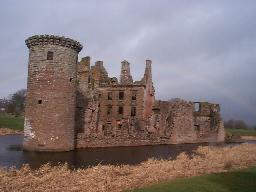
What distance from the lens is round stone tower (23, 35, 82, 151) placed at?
26.7 m

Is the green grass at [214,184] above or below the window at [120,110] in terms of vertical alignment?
below

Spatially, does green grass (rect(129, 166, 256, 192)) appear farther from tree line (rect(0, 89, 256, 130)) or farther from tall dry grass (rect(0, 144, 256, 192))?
tree line (rect(0, 89, 256, 130))

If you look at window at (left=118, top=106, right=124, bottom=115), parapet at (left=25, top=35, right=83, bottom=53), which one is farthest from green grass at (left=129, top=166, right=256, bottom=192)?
window at (left=118, top=106, right=124, bottom=115)

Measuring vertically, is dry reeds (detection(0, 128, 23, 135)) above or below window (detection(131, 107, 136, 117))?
below

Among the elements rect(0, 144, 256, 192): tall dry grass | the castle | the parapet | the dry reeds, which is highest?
the parapet

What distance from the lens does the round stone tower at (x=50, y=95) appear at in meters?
26.7

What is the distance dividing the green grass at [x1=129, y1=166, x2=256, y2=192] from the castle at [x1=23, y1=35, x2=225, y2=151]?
48.6ft

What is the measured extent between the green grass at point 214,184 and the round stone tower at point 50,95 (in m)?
14.6

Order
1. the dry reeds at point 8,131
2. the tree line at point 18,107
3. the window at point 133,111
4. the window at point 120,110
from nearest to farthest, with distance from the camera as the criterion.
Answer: the dry reeds at point 8,131 < the window at point 133,111 < the window at point 120,110 < the tree line at point 18,107

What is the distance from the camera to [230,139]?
174 feet

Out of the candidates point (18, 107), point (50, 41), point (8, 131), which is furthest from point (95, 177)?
point (18, 107)

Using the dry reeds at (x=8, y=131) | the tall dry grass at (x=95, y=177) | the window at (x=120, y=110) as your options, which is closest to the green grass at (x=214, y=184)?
the tall dry grass at (x=95, y=177)

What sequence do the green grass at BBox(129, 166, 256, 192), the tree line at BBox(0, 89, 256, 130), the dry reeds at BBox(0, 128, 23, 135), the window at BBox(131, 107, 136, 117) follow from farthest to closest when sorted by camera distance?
the tree line at BBox(0, 89, 256, 130) → the window at BBox(131, 107, 136, 117) → the dry reeds at BBox(0, 128, 23, 135) → the green grass at BBox(129, 166, 256, 192)

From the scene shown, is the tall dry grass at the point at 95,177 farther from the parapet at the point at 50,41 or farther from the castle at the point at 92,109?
the parapet at the point at 50,41
